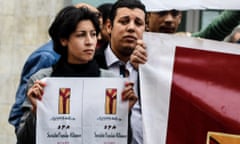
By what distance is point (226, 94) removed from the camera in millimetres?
5078

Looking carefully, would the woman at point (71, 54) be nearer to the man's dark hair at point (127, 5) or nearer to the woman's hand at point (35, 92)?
the woman's hand at point (35, 92)

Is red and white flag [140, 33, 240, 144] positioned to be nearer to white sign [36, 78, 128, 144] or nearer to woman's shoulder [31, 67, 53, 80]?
white sign [36, 78, 128, 144]

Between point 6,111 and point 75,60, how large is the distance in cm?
435

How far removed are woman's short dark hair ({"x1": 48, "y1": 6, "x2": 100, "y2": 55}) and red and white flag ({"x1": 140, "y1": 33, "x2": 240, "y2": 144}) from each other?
1.38ft

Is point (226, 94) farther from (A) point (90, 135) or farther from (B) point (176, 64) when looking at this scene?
(A) point (90, 135)

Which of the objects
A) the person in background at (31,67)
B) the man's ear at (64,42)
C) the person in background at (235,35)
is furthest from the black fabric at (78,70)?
the person in background at (235,35)

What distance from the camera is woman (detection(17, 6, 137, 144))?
5251 millimetres

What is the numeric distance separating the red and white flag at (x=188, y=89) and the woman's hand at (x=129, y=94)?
0.06 m

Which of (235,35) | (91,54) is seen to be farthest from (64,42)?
(235,35)

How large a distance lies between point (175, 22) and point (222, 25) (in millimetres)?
367

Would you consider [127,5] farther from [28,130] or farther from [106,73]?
[28,130]

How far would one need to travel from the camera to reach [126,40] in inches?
215

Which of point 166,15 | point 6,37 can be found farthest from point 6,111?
point 166,15

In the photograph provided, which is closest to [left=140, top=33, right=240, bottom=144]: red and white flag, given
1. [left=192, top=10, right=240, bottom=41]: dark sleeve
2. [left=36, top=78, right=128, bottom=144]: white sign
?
[left=36, top=78, right=128, bottom=144]: white sign
